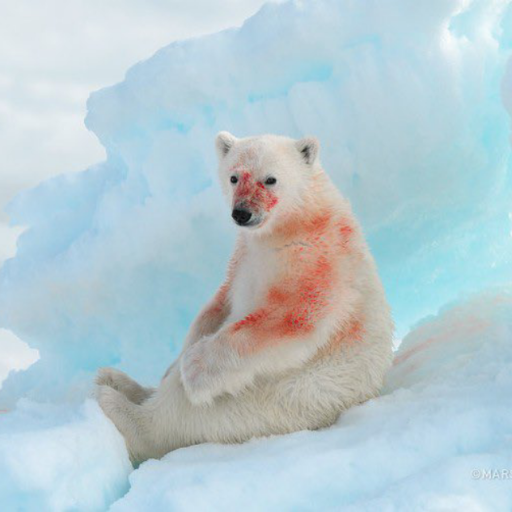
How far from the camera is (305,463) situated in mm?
2277

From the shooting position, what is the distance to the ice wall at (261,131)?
527 cm

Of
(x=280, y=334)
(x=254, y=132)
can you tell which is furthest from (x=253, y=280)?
(x=254, y=132)

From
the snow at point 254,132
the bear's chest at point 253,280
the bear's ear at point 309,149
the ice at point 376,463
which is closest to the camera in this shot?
the ice at point 376,463

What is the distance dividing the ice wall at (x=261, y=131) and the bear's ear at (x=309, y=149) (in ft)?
7.23

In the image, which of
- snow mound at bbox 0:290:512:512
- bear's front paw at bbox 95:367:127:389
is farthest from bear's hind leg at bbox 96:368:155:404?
snow mound at bbox 0:290:512:512

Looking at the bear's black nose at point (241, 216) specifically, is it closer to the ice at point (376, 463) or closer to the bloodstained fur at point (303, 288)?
the bloodstained fur at point (303, 288)

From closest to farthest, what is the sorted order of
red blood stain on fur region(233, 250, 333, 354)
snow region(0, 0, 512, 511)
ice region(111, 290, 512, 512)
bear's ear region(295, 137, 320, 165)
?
ice region(111, 290, 512, 512)
red blood stain on fur region(233, 250, 333, 354)
bear's ear region(295, 137, 320, 165)
snow region(0, 0, 512, 511)

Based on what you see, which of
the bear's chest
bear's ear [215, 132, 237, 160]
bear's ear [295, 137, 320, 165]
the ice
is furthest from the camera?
bear's ear [215, 132, 237, 160]

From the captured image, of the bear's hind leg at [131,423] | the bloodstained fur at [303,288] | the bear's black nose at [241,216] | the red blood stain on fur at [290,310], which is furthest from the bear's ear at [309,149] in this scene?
the bear's hind leg at [131,423]

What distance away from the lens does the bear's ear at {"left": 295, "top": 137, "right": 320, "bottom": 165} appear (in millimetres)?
3150

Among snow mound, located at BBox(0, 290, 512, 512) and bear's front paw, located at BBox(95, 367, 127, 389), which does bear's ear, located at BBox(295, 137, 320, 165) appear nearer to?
snow mound, located at BBox(0, 290, 512, 512)

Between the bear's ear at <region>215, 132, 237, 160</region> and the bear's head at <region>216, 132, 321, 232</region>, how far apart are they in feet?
0.22

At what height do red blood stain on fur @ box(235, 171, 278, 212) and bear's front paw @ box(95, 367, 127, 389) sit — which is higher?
red blood stain on fur @ box(235, 171, 278, 212)

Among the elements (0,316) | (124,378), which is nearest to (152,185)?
(0,316)
